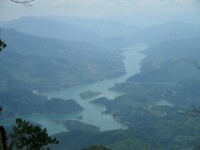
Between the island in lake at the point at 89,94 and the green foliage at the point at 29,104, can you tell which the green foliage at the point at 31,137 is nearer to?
the green foliage at the point at 29,104

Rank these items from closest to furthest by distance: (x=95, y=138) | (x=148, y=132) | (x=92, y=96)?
(x=95, y=138) < (x=148, y=132) < (x=92, y=96)

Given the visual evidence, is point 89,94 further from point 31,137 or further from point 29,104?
point 31,137

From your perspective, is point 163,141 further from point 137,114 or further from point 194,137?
point 137,114

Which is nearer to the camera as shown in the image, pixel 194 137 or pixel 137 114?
pixel 194 137

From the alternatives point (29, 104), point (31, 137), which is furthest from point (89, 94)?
point (31, 137)

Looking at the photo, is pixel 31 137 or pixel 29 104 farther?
pixel 29 104

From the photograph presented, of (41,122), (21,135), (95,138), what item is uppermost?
(21,135)

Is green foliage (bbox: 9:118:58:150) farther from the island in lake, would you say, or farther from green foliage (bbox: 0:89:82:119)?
the island in lake

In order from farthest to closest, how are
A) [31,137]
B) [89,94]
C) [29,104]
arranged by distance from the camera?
[89,94] < [29,104] < [31,137]

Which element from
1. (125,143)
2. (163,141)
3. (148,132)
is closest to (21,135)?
(125,143)

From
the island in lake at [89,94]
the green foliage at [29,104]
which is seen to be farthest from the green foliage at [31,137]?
the island in lake at [89,94]
